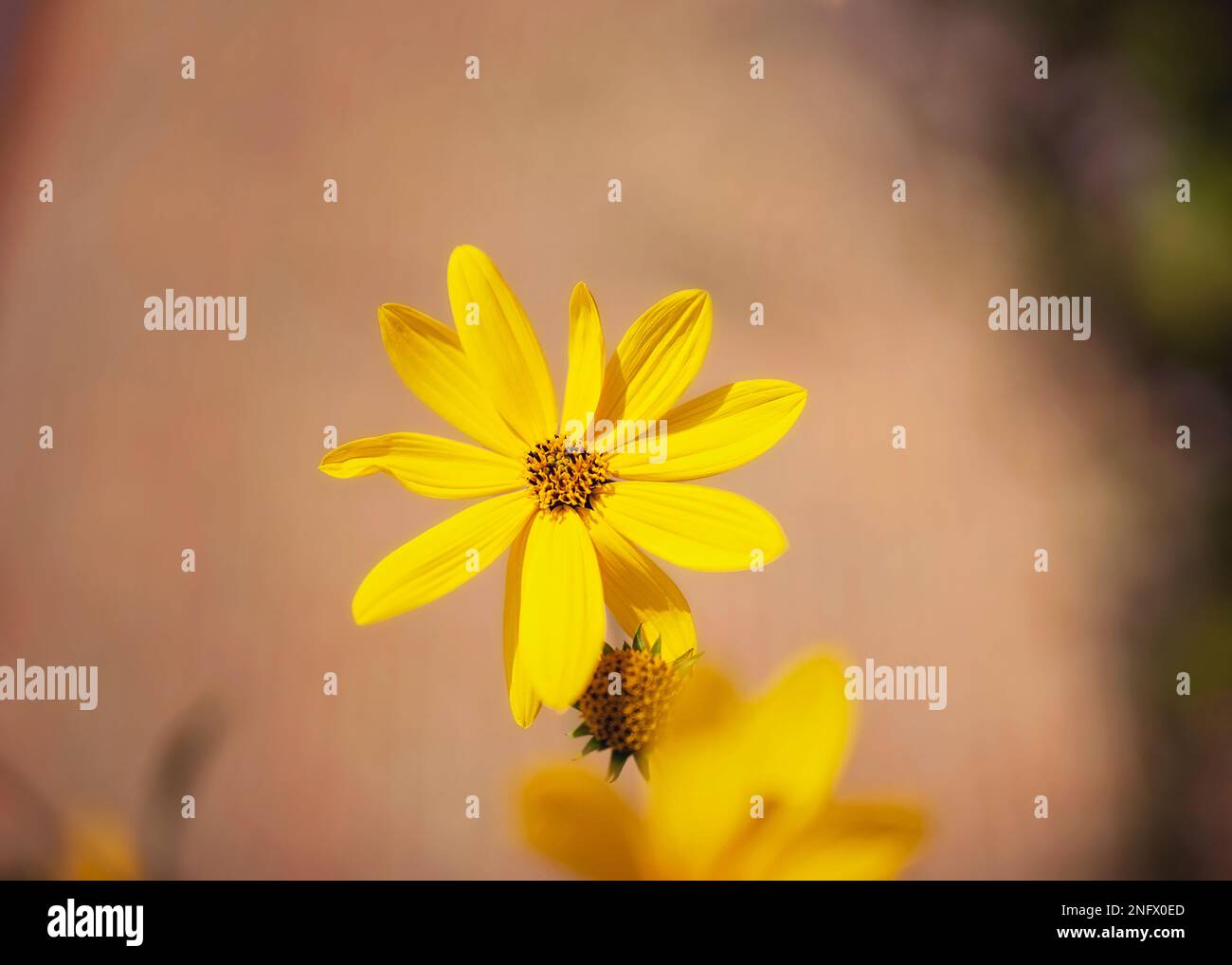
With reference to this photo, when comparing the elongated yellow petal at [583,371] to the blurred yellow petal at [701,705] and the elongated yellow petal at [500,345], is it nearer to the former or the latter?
the elongated yellow petal at [500,345]

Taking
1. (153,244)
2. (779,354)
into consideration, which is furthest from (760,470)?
(153,244)

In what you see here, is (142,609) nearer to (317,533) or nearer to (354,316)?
(317,533)

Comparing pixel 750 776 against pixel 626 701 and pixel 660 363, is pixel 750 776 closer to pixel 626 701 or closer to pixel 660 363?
pixel 626 701

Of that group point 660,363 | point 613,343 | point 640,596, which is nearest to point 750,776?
point 640,596

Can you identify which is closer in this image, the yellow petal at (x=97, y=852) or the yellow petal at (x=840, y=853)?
the yellow petal at (x=840, y=853)

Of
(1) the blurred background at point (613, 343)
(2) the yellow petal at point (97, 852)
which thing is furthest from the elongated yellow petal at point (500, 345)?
(2) the yellow petal at point (97, 852)

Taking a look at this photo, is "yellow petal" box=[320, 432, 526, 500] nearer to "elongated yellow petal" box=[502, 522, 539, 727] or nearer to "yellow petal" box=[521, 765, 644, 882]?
"elongated yellow petal" box=[502, 522, 539, 727]

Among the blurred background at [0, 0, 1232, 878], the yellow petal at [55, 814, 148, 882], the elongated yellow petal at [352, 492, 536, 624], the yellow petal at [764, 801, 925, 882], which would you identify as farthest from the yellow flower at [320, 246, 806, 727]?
the yellow petal at [55, 814, 148, 882]
